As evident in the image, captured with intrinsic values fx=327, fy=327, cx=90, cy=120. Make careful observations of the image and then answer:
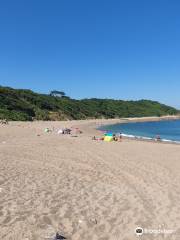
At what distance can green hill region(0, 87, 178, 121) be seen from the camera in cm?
7453

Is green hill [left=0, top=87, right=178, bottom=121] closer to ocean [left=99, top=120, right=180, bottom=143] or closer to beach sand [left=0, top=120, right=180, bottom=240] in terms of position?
ocean [left=99, top=120, right=180, bottom=143]

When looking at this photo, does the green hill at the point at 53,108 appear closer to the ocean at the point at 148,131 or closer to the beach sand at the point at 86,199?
the ocean at the point at 148,131

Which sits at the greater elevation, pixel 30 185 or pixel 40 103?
pixel 40 103

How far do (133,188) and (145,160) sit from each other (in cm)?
705

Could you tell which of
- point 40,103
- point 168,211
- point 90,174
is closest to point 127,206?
point 168,211

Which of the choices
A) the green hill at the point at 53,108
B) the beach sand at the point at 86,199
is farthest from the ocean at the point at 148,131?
the beach sand at the point at 86,199

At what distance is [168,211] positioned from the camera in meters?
8.55

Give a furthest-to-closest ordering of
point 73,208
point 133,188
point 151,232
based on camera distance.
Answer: point 133,188 → point 73,208 → point 151,232

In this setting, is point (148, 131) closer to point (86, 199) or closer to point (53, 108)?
point (53, 108)

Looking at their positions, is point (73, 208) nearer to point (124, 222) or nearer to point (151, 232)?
point (124, 222)

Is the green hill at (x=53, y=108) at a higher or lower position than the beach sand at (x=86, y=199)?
higher

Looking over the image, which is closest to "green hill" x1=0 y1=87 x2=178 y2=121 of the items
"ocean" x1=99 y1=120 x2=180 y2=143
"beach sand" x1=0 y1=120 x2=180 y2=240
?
"ocean" x1=99 y1=120 x2=180 y2=143

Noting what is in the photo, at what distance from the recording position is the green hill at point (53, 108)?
245ft

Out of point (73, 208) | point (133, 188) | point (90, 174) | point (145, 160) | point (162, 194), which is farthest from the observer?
point (145, 160)
